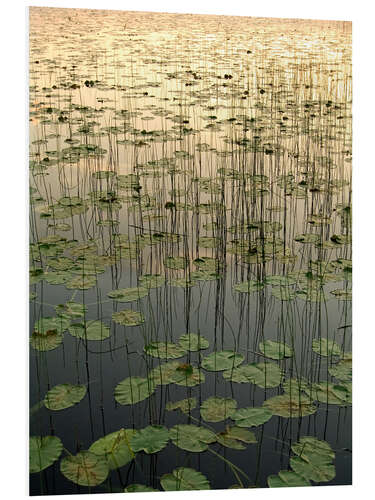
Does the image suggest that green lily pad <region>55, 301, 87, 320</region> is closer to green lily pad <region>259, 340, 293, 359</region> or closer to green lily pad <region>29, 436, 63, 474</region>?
green lily pad <region>29, 436, 63, 474</region>

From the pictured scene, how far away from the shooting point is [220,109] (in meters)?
3.32

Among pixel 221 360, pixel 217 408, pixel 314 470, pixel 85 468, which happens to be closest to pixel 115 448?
pixel 85 468

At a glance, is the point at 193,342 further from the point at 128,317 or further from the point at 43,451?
the point at 43,451

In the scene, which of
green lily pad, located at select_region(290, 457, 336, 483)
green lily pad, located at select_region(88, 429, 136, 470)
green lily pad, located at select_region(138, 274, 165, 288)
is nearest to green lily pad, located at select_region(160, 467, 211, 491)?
green lily pad, located at select_region(88, 429, 136, 470)

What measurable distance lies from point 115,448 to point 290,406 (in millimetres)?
593

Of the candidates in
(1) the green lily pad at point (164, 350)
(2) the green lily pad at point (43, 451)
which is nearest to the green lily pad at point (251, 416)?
(1) the green lily pad at point (164, 350)

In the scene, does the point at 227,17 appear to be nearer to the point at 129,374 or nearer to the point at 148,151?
the point at 148,151

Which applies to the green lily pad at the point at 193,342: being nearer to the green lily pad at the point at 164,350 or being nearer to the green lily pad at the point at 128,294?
the green lily pad at the point at 164,350

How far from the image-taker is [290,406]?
2.08 m

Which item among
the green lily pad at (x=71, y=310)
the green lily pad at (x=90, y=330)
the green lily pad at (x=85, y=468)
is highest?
the green lily pad at (x=71, y=310)

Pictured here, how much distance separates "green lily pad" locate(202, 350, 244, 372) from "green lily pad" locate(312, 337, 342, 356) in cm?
30

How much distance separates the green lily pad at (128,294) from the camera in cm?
244

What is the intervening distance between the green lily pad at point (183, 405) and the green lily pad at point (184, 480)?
0.71 feet

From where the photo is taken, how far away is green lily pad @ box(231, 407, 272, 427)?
1.99m
